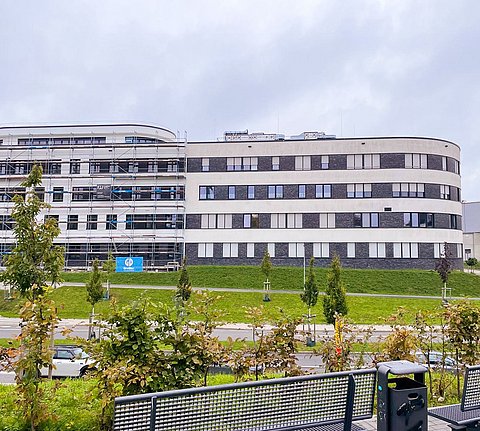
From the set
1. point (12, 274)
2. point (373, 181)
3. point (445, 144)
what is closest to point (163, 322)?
point (12, 274)

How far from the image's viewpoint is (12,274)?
8102 millimetres

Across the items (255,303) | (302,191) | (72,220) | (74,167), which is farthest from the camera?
(74,167)

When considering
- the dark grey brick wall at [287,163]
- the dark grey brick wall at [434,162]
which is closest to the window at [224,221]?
the dark grey brick wall at [287,163]

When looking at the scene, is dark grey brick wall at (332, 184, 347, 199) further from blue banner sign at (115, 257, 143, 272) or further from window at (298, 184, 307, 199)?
blue banner sign at (115, 257, 143, 272)

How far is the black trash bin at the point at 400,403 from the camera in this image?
14.8 feet

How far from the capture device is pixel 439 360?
8047 millimetres

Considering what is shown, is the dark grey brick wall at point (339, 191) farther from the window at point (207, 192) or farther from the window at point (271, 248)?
the window at point (207, 192)

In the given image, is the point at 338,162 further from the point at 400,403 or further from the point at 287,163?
the point at 400,403

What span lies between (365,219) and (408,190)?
512 centimetres

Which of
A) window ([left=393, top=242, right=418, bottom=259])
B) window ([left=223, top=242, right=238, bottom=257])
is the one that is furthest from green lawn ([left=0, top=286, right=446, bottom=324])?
window ([left=223, top=242, right=238, bottom=257])

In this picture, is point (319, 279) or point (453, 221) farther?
point (453, 221)

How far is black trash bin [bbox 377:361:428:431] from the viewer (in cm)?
450

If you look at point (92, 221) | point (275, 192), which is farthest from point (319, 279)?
point (92, 221)

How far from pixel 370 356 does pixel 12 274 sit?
658 cm
